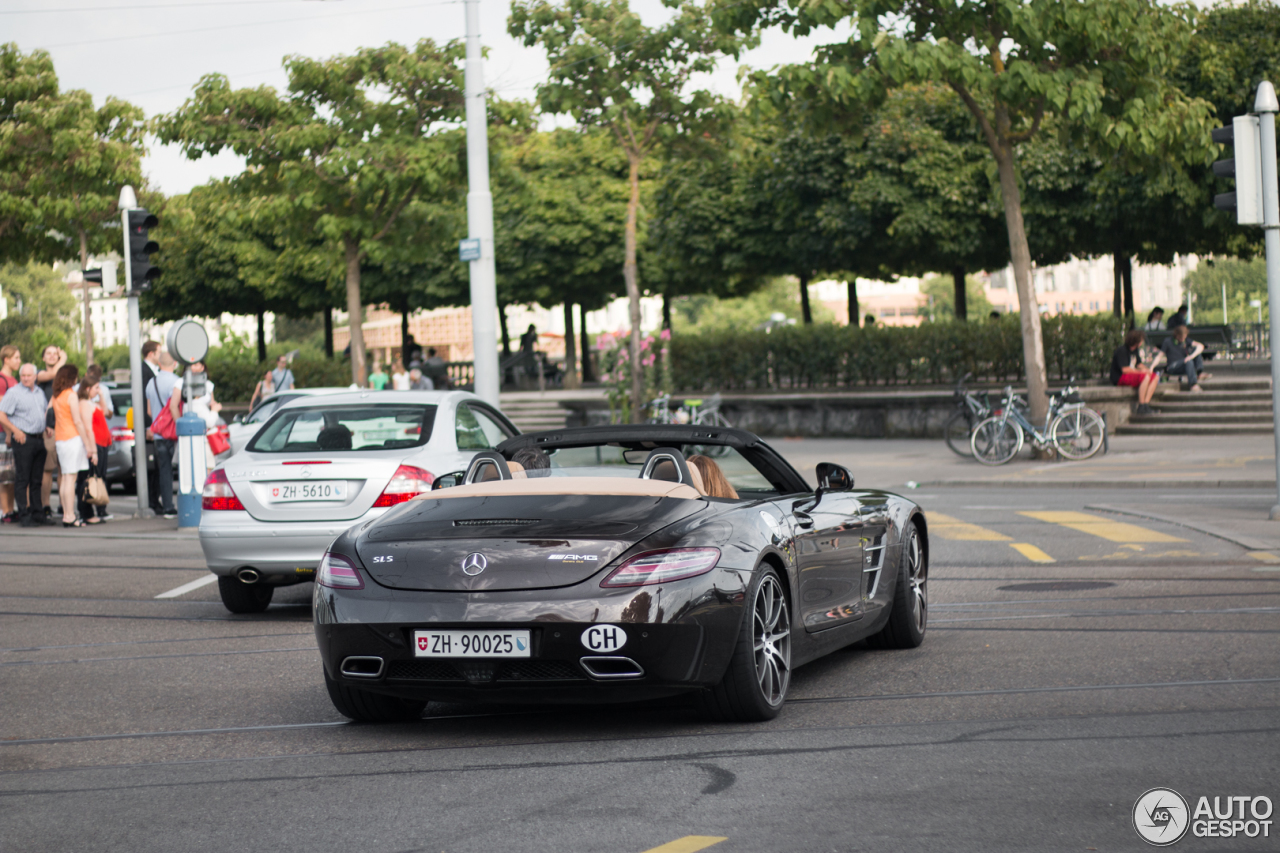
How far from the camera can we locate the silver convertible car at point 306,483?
939cm

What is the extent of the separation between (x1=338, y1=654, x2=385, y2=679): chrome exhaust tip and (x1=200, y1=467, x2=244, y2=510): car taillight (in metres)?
4.01

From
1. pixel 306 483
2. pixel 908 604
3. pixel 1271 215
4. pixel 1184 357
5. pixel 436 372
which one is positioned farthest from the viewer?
pixel 436 372

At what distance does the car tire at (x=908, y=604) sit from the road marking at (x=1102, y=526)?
535 centimetres

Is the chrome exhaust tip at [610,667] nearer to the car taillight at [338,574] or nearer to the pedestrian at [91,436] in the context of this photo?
the car taillight at [338,574]

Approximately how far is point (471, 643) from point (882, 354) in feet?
83.0

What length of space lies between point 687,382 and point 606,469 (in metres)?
27.5

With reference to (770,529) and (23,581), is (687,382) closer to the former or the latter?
(23,581)

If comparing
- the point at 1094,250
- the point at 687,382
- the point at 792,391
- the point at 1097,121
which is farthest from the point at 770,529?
the point at 1094,250

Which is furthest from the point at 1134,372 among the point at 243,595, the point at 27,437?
the point at 243,595

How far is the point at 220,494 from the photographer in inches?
377

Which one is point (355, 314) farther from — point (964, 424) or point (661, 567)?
point (661, 567)

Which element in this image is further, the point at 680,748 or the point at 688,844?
the point at 680,748

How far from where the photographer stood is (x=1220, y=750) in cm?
520

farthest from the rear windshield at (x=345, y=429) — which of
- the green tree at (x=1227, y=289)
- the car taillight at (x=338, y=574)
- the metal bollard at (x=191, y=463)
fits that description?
the green tree at (x=1227, y=289)
